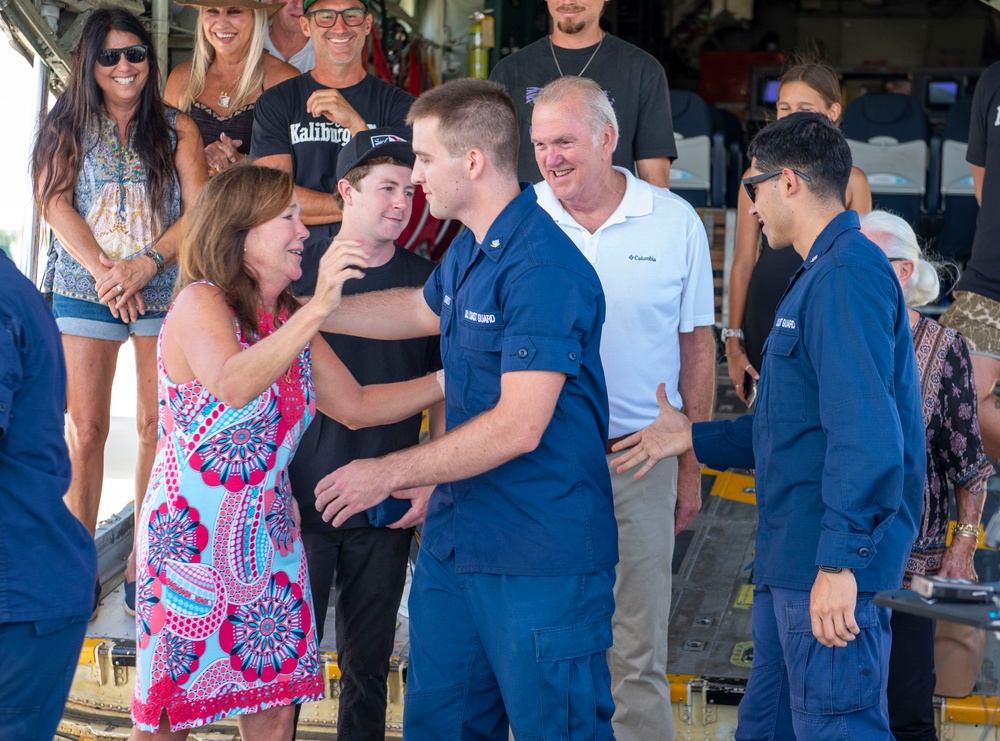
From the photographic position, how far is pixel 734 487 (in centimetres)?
614

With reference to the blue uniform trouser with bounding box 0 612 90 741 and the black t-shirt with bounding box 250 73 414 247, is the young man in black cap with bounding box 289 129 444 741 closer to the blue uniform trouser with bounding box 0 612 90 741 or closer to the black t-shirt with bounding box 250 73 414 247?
the black t-shirt with bounding box 250 73 414 247

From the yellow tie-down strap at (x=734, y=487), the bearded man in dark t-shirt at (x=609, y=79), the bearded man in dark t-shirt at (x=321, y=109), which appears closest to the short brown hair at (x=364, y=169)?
the bearded man in dark t-shirt at (x=321, y=109)

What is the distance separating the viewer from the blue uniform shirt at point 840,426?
249 cm

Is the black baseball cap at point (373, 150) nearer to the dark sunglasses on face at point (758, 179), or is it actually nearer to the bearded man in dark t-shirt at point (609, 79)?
the bearded man in dark t-shirt at point (609, 79)

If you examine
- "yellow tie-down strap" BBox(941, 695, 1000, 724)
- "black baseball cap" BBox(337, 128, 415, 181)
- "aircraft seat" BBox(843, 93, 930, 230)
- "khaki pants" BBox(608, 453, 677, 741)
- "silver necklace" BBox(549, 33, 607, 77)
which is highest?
"aircraft seat" BBox(843, 93, 930, 230)

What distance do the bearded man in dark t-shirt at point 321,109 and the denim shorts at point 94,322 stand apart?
704mm

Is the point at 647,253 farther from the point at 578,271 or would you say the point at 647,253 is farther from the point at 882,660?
the point at 882,660

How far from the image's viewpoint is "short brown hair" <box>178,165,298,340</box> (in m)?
2.89

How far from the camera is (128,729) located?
421 centimetres

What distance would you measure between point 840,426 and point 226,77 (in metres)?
3.14

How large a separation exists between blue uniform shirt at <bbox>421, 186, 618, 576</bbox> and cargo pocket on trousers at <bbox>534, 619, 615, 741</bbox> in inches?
5.8

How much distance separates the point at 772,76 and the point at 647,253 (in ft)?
50.2

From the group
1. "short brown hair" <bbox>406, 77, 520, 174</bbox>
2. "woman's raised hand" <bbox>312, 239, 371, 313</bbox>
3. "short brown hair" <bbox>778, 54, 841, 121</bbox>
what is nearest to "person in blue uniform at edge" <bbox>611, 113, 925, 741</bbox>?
"short brown hair" <bbox>406, 77, 520, 174</bbox>

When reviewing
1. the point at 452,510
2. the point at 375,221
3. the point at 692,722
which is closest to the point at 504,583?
the point at 452,510
